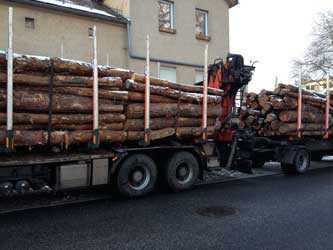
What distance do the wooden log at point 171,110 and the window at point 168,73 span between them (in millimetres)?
7601

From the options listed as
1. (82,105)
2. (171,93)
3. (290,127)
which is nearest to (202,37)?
(290,127)

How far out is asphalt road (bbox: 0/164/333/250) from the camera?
4.75 meters

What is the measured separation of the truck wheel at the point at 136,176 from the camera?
7312 millimetres

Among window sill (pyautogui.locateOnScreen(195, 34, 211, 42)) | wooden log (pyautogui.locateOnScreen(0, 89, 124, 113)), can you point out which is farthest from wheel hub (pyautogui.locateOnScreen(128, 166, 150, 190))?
window sill (pyautogui.locateOnScreen(195, 34, 211, 42))

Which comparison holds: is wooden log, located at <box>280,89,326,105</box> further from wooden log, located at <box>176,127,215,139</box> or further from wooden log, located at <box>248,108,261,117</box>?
wooden log, located at <box>176,127,215,139</box>

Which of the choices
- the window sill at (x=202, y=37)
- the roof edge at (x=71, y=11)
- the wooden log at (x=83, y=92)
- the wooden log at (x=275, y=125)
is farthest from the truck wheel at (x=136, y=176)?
the window sill at (x=202, y=37)

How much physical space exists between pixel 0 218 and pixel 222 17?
52.0 feet

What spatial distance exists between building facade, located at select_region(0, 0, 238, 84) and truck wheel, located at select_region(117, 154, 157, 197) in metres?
6.98

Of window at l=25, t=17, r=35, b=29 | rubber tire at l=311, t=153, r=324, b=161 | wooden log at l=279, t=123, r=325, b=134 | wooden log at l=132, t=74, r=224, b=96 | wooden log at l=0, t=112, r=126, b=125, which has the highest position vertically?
window at l=25, t=17, r=35, b=29

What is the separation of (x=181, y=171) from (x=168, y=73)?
898 cm

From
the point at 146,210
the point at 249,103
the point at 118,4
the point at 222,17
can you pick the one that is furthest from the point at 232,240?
the point at 222,17

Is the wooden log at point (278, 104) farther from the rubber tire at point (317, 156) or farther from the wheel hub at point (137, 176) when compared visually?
the wheel hub at point (137, 176)

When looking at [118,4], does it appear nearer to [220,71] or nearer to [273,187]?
[220,71]

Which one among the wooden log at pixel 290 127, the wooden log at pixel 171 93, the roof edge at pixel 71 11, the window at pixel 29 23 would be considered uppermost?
the roof edge at pixel 71 11
